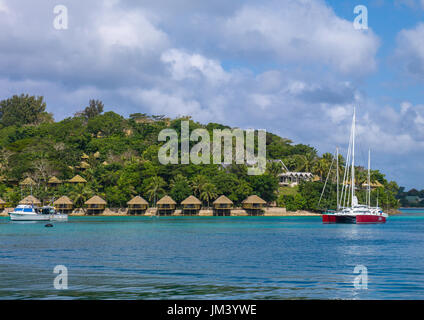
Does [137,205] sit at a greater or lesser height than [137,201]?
lesser

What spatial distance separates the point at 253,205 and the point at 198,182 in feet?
33.3

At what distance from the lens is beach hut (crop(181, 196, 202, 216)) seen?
83.4 m

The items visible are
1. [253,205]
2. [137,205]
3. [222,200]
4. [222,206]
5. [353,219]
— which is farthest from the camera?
[137,205]

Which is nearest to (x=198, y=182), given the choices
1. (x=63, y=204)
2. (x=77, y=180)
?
(x=63, y=204)

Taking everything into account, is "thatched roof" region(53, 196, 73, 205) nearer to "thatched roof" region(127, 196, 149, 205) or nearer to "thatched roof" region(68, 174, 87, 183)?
"thatched roof" region(68, 174, 87, 183)

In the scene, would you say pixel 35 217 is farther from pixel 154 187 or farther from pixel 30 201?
pixel 154 187

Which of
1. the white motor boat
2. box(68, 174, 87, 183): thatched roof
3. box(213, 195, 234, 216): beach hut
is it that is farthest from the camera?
box(68, 174, 87, 183): thatched roof

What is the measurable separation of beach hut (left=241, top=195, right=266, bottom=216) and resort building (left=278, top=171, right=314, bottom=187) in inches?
692

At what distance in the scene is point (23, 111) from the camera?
13300cm

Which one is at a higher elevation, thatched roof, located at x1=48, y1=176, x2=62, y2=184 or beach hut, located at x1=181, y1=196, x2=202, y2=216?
thatched roof, located at x1=48, y1=176, x2=62, y2=184

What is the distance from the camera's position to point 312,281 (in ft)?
61.3

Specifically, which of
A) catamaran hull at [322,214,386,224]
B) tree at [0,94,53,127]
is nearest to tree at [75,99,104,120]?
tree at [0,94,53,127]

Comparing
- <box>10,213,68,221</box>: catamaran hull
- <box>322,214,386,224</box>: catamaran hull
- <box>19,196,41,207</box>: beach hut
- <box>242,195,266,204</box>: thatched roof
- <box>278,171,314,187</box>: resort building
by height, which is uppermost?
<box>278,171,314,187</box>: resort building

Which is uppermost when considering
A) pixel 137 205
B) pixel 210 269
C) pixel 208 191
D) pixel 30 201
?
pixel 208 191
